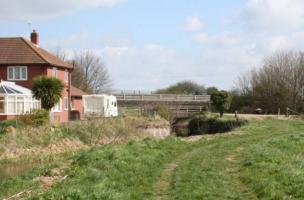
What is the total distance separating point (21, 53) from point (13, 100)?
8836mm

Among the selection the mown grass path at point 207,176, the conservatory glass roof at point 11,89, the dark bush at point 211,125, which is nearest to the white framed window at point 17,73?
the conservatory glass roof at point 11,89

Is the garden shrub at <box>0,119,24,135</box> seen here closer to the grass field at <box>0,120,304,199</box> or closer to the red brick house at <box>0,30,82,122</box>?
the red brick house at <box>0,30,82,122</box>

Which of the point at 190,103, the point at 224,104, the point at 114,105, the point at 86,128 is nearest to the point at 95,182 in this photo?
the point at 86,128

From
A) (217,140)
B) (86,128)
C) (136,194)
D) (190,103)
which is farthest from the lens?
(190,103)

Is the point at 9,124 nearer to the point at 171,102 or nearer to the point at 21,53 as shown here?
the point at 21,53

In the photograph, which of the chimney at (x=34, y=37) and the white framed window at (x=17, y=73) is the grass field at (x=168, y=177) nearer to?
the white framed window at (x=17, y=73)

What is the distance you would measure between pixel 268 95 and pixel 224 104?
26740mm

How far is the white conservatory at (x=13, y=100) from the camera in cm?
4875

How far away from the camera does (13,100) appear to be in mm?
49250

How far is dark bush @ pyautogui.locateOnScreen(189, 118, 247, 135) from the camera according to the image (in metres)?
46.2

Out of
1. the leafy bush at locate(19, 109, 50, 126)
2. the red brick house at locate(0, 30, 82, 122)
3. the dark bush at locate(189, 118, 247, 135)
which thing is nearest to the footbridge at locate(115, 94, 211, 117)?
the dark bush at locate(189, 118, 247, 135)

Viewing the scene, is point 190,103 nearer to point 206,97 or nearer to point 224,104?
point 206,97

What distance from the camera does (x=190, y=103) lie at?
7912cm

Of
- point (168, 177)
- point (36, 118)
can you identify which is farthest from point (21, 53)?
point (168, 177)
